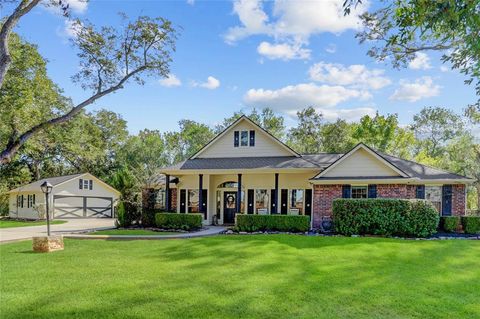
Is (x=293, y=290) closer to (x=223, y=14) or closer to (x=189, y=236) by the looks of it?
(x=189, y=236)

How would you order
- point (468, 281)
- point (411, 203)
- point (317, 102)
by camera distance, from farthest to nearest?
point (317, 102) < point (411, 203) < point (468, 281)

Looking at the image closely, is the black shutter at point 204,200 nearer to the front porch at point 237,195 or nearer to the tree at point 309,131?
the front porch at point 237,195

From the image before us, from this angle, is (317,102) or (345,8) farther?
(317,102)

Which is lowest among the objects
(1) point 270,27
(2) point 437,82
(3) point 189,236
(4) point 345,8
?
(3) point 189,236

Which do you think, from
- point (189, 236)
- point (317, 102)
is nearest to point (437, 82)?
point (189, 236)

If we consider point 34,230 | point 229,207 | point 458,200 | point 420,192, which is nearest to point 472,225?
point 458,200

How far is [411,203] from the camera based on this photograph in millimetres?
15008

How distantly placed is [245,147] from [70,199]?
18195 mm

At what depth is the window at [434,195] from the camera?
1789cm

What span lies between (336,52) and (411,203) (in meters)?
7.97

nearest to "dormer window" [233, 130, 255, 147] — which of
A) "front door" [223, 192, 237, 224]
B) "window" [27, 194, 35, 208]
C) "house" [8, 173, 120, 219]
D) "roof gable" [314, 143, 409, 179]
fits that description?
"front door" [223, 192, 237, 224]

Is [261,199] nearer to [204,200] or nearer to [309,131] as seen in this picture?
[204,200]

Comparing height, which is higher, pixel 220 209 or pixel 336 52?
pixel 336 52

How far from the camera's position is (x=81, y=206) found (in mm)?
31391
